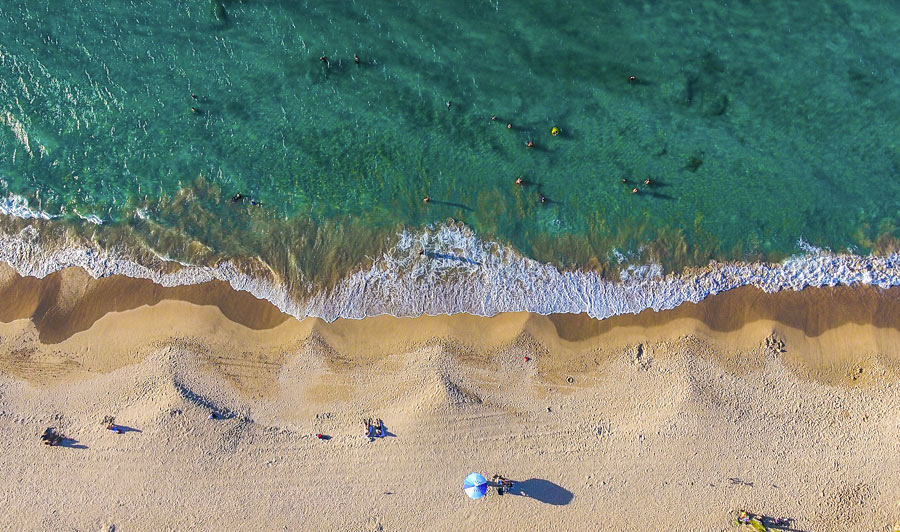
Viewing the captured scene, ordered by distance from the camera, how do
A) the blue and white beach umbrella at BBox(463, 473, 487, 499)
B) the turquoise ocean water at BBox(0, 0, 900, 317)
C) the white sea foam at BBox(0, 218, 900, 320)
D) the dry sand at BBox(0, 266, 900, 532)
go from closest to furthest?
the blue and white beach umbrella at BBox(463, 473, 487, 499) → the dry sand at BBox(0, 266, 900, 532) → the white sea foam at BBox(0, 218, 900, 320) → the turquoise ocean water at BBox(0, 0, 900, 317)

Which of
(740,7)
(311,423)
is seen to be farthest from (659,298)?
(311,423)

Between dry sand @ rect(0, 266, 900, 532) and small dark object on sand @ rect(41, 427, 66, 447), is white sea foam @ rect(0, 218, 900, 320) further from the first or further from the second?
small dark object on sand @ rect(41, 427, 66, 447)

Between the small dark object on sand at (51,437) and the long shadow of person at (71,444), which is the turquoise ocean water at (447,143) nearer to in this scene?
the small dark object on sand at (51,437)

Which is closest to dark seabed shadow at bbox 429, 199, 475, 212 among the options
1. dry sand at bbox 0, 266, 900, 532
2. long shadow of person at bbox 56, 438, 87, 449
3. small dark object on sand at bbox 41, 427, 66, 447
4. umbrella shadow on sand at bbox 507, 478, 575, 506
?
dry sand at bbox 0, 266, 900, 532

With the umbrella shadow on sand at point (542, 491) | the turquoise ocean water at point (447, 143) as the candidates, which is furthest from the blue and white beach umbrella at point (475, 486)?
the turquoise ocean water at point (447, 143)

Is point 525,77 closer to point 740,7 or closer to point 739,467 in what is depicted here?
point 740,7

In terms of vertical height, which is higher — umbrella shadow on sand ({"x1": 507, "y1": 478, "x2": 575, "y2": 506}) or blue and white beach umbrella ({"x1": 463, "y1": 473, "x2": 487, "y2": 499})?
blue and white beach umbrella ({"x1": 463, "y1": 473, "x2": 487, "y2": 499})

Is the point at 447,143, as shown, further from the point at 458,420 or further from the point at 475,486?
the point at 475,486
